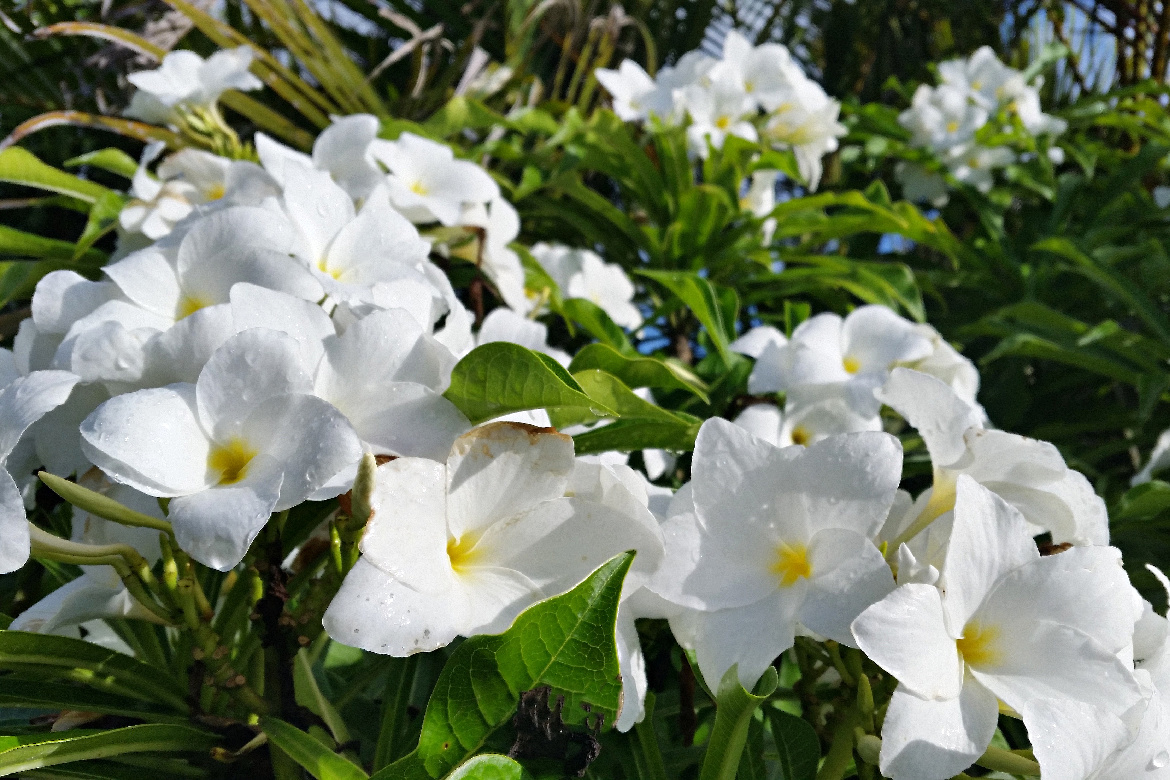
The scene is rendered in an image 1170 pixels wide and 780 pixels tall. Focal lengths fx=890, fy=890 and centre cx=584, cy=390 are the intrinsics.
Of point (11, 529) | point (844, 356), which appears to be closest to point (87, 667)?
point (11, 529)

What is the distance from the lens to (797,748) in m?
0.60

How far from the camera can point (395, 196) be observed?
0.93m

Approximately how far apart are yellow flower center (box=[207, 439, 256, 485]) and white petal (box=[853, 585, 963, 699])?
0.34 m

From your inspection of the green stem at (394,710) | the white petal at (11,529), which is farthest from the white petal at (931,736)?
the white petal at (11,529)

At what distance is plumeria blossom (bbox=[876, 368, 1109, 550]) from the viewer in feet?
1.89

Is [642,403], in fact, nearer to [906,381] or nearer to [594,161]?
[906,381]

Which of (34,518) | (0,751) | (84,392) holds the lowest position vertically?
(34,518)

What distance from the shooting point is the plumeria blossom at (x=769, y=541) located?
0.50m

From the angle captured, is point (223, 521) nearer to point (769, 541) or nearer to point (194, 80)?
point (769, 541)

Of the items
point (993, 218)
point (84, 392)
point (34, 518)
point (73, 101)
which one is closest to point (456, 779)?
point (84, 392)

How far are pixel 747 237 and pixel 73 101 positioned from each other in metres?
1.10

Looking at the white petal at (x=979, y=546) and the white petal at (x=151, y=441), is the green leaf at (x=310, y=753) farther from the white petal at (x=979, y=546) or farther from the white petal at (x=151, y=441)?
the white petal at (x=979, y=546)

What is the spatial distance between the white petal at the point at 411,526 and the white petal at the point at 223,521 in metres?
0.05

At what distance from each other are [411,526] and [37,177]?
838 mm
